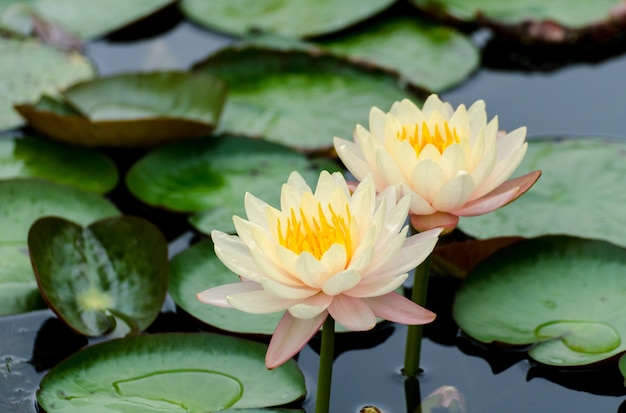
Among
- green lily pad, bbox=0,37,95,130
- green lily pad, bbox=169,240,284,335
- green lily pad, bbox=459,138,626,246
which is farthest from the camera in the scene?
green lily pad, bbox=0,37,95,130

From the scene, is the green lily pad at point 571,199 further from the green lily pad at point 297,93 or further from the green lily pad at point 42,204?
the green lily pad at point 42,204

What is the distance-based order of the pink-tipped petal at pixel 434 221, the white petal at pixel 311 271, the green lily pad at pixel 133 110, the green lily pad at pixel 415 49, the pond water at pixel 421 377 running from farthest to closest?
the green lily pad at pixel 415 49
the green lily pad at pixel 133 110
the pond water at pixel 421 377
the pink-tipped petal at pixel 434 221
the white petal at pixel 311 271

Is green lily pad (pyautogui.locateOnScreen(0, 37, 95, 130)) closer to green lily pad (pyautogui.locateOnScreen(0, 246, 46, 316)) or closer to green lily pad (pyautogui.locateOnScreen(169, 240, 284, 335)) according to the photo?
green lily pad (pyautogui.locateOnScreen(0, 246, 46, 316))

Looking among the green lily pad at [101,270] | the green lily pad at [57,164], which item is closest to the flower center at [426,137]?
the green lily pad at [101,270]

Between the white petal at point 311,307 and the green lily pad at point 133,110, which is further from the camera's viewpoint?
the green lily pad at point 133,110

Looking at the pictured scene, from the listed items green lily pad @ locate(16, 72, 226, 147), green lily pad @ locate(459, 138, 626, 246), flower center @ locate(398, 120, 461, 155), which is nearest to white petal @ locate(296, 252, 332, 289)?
flower center @ locate(398, 120, 461, 155)

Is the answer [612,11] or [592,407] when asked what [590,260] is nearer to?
[592,407]
